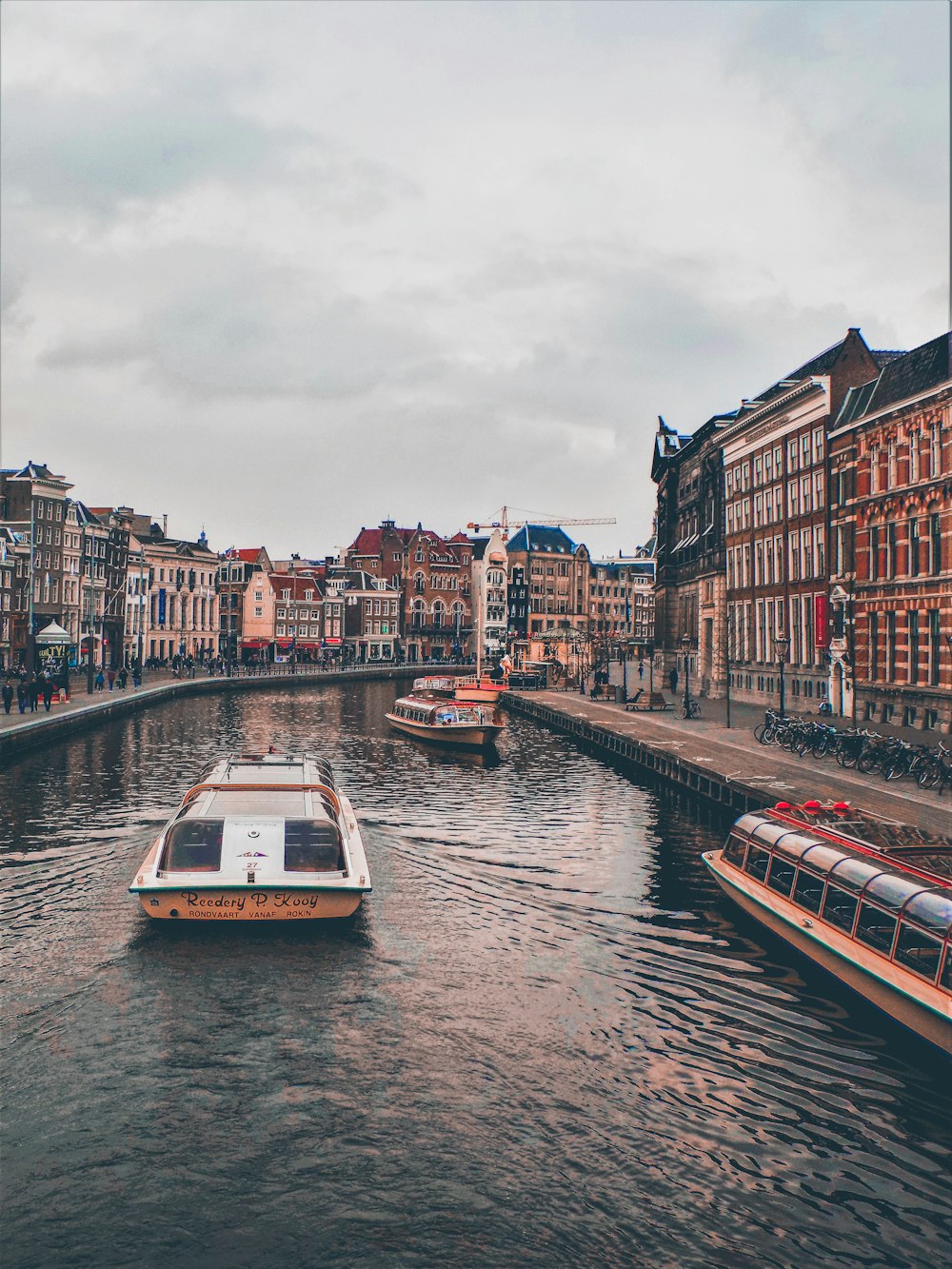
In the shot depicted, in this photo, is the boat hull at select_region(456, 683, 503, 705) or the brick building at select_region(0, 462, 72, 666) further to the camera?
the brick building at select_region(0, 462, 72, 666)

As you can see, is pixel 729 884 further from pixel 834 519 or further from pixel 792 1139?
pixel 834 519

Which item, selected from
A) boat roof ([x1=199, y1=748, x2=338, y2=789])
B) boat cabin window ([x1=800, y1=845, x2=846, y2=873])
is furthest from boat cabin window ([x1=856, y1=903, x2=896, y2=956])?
boat roof ([x1=199, y1=748, x2=338, y2=789])

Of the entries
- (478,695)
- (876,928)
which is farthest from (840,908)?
(478,695)

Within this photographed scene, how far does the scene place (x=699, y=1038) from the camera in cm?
1812

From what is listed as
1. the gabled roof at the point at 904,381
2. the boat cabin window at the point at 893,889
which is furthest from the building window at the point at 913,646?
the boat cabin window at the point at 893,889

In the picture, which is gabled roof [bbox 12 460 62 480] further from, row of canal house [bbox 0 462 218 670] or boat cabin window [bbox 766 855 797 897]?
boat cabin window [bbox 766 855 797 897]

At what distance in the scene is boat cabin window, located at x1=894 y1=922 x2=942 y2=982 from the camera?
17594 millimetres

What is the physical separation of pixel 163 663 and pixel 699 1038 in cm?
13531

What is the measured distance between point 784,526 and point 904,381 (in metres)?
16.7

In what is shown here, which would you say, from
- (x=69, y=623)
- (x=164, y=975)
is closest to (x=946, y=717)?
(x=164, y=975)

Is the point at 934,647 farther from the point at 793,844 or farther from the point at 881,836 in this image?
the point at 793,844

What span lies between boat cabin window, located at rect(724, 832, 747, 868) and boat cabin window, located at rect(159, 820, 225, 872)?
11738 mm

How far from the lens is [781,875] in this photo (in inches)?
927

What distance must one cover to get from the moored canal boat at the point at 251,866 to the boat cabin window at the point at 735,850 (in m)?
8.60
